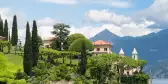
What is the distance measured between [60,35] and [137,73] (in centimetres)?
2601

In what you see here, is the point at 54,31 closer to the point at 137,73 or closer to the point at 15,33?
the point at 15,33

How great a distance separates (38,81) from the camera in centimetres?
5788

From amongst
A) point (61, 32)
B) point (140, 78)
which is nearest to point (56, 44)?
point (61, 32)

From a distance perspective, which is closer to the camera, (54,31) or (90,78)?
(90,78)

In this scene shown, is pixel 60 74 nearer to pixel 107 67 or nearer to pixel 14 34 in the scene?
pixel 107 67

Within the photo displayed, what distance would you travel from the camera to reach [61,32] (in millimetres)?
120312

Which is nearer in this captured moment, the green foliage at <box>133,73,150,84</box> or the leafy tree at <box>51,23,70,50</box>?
the green foliage at <box>133,73,150,84</box>

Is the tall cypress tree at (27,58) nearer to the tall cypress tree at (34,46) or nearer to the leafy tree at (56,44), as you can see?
the tall cypress tree at (34,46)

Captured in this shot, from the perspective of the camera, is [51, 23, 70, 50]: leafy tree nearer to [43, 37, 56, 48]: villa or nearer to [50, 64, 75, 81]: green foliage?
[43, 37, 56, 48]: villa

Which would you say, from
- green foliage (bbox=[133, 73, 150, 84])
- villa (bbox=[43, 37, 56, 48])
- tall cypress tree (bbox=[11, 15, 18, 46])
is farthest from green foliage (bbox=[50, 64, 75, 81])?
villa (bbox=[43, 37, 56, 48])

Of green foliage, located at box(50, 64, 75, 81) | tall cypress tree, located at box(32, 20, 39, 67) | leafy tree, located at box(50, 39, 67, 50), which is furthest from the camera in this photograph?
leafy tree, located at box(50, 39, 67, 50)

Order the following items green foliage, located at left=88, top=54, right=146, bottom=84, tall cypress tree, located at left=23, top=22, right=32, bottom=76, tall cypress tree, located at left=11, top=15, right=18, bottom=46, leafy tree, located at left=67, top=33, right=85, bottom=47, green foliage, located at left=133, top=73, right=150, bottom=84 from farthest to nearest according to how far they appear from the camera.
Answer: leafy tree, located at left=67, top=33, right=85, bottom=47 < tall cypress tree, located at left=11, top=15, right=18, bottom=46 < green foliage, located at left=133, top=73, right=150, bottom=84 < green foliage, located at left=88, top=54, right=146, bottom=84 < tall cypress tree, located at left=23, top=22, right=32, bottom=76

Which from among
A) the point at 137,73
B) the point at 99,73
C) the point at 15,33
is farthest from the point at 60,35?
the point at 99,73

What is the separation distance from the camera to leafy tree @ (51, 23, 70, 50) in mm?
119500
